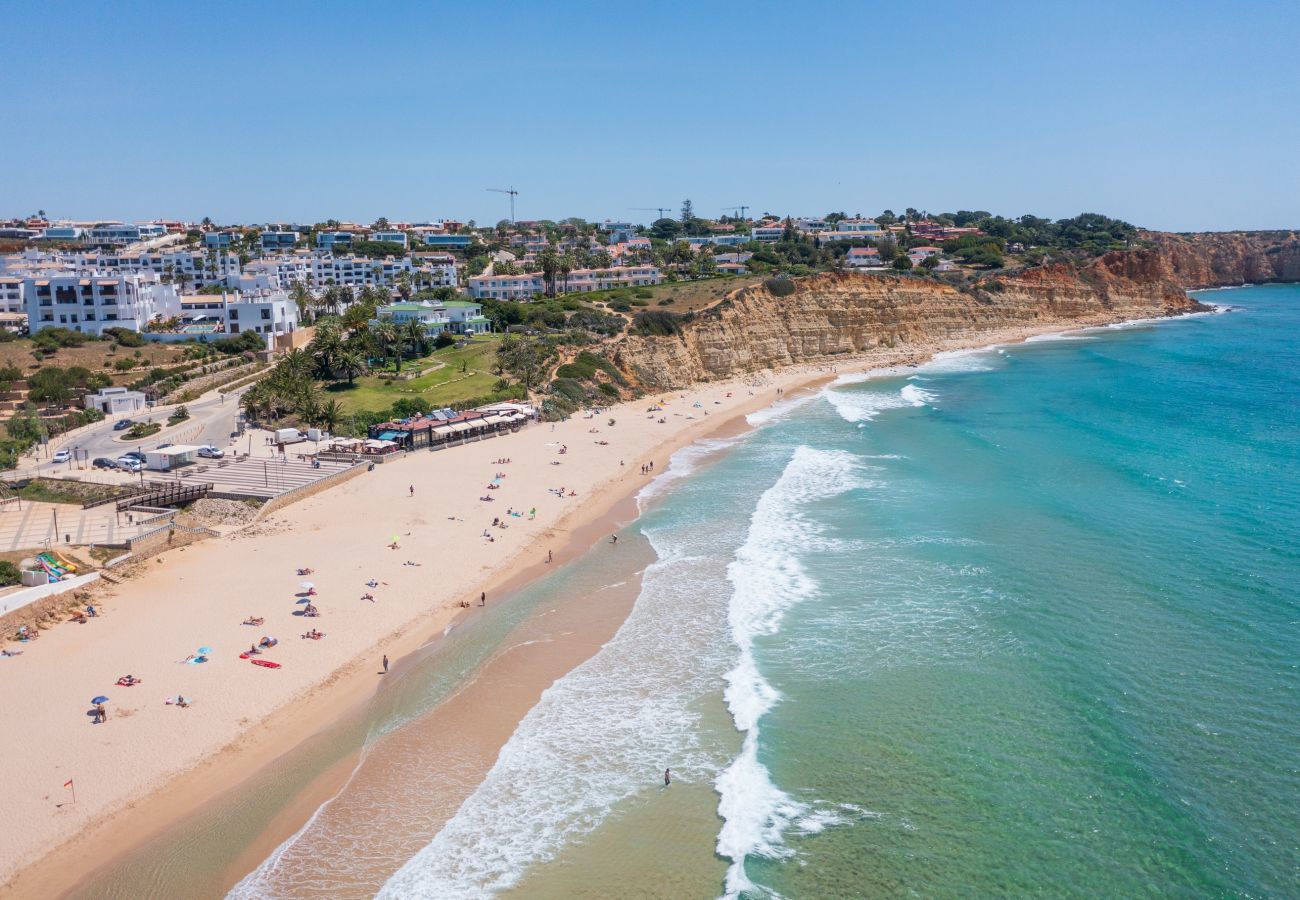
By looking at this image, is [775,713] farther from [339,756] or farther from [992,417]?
[992,417]

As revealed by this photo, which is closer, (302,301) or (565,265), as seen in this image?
(302,301)

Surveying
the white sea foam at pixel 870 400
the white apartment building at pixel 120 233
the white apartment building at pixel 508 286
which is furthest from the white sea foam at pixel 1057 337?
the white apartment building at pixel 120 233

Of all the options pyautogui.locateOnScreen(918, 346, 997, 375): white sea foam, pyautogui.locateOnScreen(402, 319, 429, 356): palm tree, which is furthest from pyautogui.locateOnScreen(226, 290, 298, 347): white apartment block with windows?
pyautogui.locateOnScreen(918, 346, 997, 375): white sea foam

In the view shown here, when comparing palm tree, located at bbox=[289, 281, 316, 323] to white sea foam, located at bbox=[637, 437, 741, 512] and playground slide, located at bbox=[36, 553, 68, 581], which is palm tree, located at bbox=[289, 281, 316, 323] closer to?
white sea foam, located at bbox=[637, 437, 741, 512]

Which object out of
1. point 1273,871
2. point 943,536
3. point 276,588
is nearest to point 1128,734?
point 1273,871

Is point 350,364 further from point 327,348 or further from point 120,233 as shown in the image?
point 120,233

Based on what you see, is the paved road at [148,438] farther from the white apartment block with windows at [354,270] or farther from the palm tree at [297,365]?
the white apartment block with windows at [354,270]

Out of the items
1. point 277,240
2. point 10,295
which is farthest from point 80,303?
point 277,240
